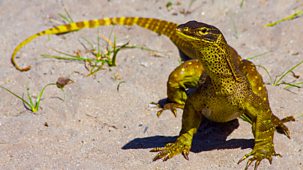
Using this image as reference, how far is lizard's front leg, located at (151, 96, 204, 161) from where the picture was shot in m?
4.36

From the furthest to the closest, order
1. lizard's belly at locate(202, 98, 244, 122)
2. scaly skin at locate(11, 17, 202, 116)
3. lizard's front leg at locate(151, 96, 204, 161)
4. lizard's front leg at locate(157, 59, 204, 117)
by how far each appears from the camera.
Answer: scaly skin at locate(11, 17, 202, 116) < lizard's front leg at locate(157, 59, 204, 117) < lizard's front leg at locate(151, 96, 204, 161) < lizard's belly at locate(202, 98, 244, 122)

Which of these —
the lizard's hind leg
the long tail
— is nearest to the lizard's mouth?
the lizard's hind leg

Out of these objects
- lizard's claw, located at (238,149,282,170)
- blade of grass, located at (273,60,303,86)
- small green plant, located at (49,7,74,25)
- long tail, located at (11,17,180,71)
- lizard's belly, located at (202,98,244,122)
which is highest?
small green plant, located at (49,7,74,25)

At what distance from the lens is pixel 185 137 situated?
442 cm

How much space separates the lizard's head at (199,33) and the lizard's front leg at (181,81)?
1415 mm

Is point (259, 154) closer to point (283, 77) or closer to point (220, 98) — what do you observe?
point (220, 98)

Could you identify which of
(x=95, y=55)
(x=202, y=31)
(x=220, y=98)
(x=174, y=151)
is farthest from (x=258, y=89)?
(x=95, y=55)

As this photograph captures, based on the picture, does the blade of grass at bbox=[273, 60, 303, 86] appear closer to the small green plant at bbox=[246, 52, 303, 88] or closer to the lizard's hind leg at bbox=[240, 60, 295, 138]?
the small green plant at bbox=[246, 52, 303, 88]

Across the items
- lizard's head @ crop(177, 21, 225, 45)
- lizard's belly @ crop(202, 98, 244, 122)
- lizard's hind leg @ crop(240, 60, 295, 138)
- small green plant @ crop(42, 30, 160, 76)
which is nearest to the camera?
lizard's head @ crop(177, 21, 225, 45)

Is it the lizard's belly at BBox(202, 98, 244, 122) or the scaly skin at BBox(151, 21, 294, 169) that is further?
the lizard's belly at BBox(202, 98, 244, 122)

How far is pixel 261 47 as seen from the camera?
6.38 m

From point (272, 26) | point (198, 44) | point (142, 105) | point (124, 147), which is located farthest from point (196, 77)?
point (272, 26)

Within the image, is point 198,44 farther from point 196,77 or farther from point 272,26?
point 272,26

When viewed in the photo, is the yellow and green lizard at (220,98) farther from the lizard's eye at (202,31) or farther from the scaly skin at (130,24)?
the scaly skin at (130,24)
